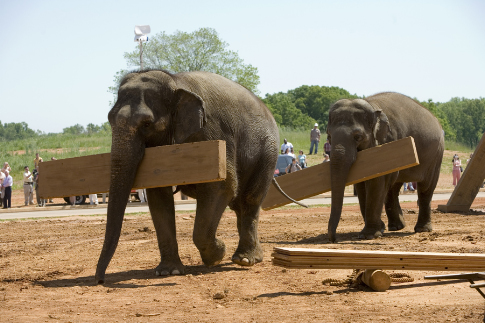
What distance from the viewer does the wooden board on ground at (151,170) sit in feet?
24.9

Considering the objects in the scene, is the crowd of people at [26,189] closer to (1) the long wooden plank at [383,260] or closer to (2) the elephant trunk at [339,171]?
(2) the elephant trunk at [339,171]

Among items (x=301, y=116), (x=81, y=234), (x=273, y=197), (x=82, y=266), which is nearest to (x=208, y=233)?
(x=82, y=266)

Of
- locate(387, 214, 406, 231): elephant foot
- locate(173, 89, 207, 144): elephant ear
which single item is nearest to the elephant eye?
locate(387, 214, 406, 231): elephant foot

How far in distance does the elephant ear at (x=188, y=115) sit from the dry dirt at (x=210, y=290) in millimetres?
1823

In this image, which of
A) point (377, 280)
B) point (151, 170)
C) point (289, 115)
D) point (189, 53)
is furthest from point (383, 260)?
point (289, 115)

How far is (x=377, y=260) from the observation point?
22.6 ft

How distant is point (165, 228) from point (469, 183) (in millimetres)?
10931

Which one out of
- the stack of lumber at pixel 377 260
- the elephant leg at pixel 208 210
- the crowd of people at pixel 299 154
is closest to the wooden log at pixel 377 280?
the stack of lumber at pixel 377 260

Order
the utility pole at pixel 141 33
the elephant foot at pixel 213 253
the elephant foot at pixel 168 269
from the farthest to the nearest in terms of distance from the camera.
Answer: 1. the utility pole at pixel 141 33
2. the elephant foot at pixel 213 253
3. the elephant foot at pixel 168 269

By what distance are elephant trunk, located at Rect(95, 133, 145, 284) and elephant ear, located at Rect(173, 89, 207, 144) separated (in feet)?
2.13

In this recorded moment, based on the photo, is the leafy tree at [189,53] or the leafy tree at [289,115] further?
the leafy tree at [289,115]

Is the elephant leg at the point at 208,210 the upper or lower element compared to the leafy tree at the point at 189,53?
lower

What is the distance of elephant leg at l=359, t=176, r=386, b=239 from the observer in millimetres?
12336

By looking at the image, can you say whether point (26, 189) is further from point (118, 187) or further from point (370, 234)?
point (118, 187)
